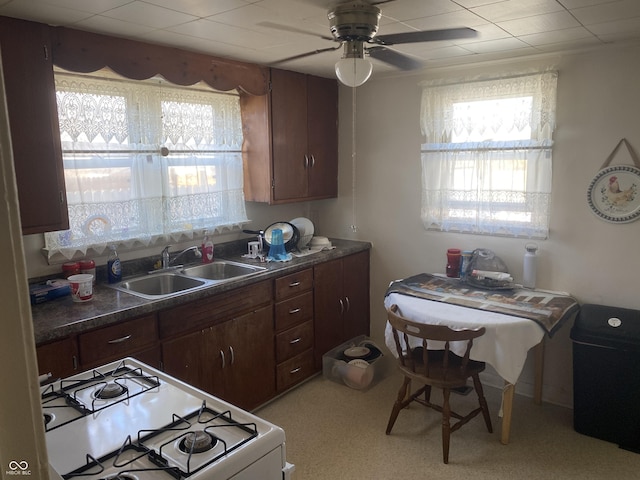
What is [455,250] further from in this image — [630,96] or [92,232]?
[92,232]

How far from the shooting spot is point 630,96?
9.02ft

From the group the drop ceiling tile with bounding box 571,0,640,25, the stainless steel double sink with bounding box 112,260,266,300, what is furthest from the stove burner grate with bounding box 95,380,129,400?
the drop ceiling tile with bounding box 571,0,640,25

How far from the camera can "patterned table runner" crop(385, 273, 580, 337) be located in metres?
2.64

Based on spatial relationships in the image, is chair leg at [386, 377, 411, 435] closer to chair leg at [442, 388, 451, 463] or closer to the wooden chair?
the wooden chair

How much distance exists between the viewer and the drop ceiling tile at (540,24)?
217 centimetres

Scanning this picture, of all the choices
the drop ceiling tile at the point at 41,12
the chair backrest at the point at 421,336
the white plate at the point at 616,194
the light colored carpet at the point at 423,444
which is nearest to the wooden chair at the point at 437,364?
the chair backrest at the point at 421,336

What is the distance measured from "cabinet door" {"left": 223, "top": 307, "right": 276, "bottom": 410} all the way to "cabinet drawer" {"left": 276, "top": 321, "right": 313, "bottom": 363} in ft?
0.22

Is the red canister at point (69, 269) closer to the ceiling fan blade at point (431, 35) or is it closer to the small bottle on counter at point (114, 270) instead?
the small bottle on counter at point (114, 270)

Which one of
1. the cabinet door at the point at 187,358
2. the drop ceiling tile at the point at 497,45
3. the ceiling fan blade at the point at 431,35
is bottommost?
the cabinet door at the point at 187,358

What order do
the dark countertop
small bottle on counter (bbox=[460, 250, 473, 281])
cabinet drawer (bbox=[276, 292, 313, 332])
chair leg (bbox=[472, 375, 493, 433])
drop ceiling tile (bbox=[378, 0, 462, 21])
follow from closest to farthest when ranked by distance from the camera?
1. drop ceiling tile (bbox=[378, 0, 462, 21])
2. the dark countertop
3. chair leg (bbox=[472, 375, 493, 433])
4. cabinet drawer (bbox=[276, 292, 313, 332])
5. small bottle on counter (bbox=[460, 250, 473, 281])

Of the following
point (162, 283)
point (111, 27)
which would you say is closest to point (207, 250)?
point (162, 283)

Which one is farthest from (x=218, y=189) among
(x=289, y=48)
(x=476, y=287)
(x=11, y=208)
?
(x=11, y=208)

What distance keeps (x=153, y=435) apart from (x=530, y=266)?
262 cm

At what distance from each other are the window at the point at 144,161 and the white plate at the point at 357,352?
1256 millimetres
